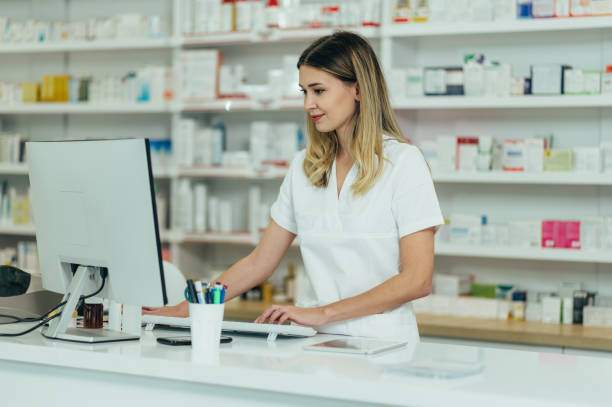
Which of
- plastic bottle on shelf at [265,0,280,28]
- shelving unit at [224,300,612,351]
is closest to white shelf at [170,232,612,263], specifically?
shelving unit at [224,300,612,351]

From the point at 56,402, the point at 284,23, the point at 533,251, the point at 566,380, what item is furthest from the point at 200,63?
the point at 566,380

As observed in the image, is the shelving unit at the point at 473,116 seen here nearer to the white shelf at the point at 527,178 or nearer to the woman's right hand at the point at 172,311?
the white shelf at the point at 527,178

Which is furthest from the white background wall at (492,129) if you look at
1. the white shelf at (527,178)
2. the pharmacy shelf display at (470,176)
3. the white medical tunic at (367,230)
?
the white medical tunic at (367,230)

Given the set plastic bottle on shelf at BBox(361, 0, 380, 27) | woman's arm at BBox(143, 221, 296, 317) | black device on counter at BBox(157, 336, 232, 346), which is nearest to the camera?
black device on counter at BBox(157, 336, 232, 346)

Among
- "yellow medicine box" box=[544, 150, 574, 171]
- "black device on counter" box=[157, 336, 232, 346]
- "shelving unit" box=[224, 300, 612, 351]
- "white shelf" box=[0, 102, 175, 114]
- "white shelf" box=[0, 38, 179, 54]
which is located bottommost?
"shelving unit" box=[224, 300, 612, 351]

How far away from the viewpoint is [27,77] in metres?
5.32

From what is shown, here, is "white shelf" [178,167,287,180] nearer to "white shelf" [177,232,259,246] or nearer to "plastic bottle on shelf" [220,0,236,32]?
"white shelf" [177,232,259,246]

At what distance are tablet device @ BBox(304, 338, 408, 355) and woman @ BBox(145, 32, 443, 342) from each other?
8.9 inches

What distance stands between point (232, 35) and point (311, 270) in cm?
239

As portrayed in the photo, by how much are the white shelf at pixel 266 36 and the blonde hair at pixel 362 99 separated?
1811 mm

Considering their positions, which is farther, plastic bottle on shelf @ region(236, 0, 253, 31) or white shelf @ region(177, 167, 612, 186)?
plastic bottle on shelf @ region(236, 0, 253, 31)

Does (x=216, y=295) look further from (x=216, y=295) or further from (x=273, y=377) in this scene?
(x=273, y=377)

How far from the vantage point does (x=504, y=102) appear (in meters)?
3.82

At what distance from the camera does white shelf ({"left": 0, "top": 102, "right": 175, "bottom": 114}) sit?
4.57m
